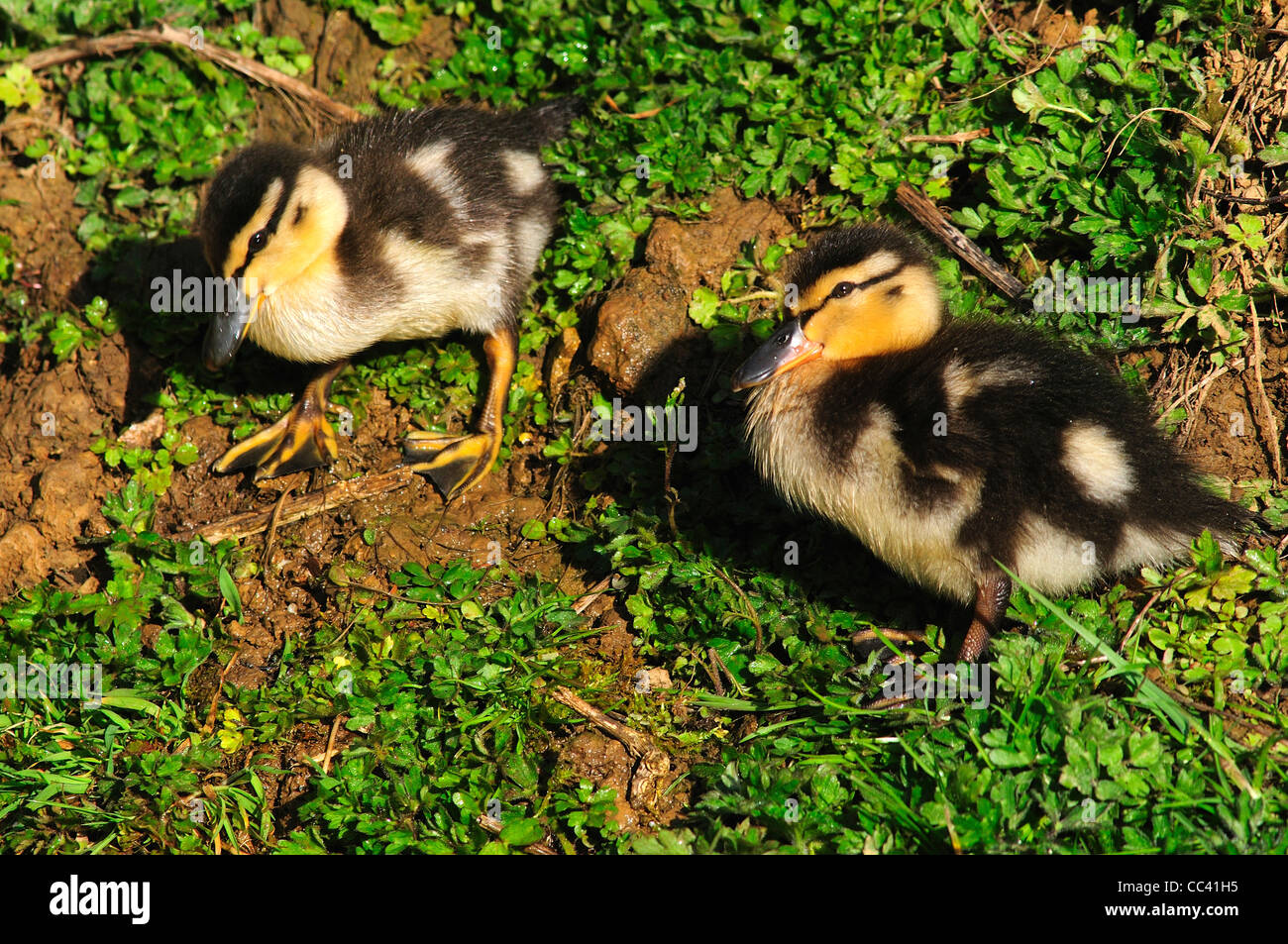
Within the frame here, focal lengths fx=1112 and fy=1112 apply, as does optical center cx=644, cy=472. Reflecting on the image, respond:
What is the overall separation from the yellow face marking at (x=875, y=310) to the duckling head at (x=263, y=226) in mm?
1867

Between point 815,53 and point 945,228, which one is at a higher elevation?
point 815,53

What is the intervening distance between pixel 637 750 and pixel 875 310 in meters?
1.52

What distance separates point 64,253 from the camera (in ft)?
17.0

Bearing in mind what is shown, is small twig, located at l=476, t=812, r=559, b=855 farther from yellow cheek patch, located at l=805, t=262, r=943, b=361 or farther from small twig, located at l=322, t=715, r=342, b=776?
yellow cheek patch, located at l=805, t=262, r=943, b=361

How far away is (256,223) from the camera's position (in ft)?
12.9

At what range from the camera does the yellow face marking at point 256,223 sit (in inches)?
155

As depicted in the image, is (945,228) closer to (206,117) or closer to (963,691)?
(963,691)

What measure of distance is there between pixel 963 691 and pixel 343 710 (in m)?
1.91

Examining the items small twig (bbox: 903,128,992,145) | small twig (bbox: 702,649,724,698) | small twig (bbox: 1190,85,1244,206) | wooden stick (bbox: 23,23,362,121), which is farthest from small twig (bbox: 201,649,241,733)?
small twig (bbox: 1190,85,1244,206)

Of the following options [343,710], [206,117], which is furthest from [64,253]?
[343,710]

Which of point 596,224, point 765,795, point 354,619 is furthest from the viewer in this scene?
point 596,224

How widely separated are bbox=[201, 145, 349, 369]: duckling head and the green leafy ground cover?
0.70 meters

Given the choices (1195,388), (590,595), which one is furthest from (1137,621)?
(590,595)

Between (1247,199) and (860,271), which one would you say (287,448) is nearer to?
(860,271)
